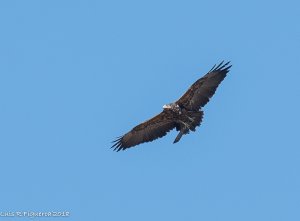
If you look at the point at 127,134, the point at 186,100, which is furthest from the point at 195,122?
the point at 127,134

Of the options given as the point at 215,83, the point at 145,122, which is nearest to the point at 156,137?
the point at 145,122

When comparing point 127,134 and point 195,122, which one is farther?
point 127,134

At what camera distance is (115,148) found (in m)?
39.8

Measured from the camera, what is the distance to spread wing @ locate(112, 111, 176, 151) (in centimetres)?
3859

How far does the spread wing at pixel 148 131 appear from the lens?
38.6 metres

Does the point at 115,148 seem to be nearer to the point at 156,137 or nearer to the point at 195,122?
the point at 156,137

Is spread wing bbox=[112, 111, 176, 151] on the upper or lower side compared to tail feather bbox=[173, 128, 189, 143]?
upper

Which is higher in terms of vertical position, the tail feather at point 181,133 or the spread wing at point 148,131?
the spread wing at point 148,131

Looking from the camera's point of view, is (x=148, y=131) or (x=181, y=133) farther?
(x=148, y=131)

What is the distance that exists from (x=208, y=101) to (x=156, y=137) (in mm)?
3049

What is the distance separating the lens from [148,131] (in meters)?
39.3

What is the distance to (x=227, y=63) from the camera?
124 feet

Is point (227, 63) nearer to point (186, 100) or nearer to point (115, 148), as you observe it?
point (186, 100)

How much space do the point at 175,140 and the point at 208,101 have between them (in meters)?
2.13
